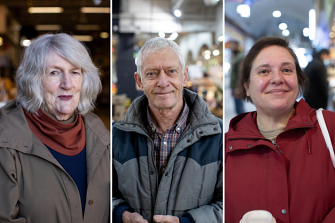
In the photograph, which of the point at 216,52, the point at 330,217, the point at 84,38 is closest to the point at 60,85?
the point at 84,38

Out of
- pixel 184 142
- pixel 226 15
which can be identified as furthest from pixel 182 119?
pixel 226 15

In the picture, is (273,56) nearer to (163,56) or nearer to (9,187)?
(163,56)

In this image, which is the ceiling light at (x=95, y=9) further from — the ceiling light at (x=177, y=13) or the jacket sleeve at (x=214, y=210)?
the jacket sleeve at (x=214, y=210)

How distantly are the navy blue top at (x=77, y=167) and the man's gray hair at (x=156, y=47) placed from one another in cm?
69

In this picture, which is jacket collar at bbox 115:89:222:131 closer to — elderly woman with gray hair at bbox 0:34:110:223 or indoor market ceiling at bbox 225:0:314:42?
elderly woman with gray hair at bbox 0:34:110:223

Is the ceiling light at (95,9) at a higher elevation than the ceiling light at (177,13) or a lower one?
higher

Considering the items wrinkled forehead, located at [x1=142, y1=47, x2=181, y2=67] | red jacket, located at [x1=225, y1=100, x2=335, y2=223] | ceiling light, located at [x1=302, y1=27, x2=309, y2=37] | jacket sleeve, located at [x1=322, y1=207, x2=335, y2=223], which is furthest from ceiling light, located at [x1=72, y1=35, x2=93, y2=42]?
jacket sleeve, located at [x1=322, y1=207, x2=335, y2=223]

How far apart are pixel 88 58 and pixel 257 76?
1126mm

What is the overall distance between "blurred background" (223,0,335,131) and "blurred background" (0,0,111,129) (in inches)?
34.2

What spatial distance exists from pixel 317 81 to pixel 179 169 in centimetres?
118

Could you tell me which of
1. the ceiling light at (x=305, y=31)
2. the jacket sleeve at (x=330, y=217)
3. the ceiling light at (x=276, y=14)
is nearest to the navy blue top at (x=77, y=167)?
the jacket sleeve at (x=330, y=217)

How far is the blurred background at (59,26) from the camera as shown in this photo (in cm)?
210

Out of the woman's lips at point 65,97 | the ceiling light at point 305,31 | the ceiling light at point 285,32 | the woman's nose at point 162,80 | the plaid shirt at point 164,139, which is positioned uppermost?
the ceiling light at point 305,31

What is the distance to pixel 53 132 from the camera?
189 centimetres
